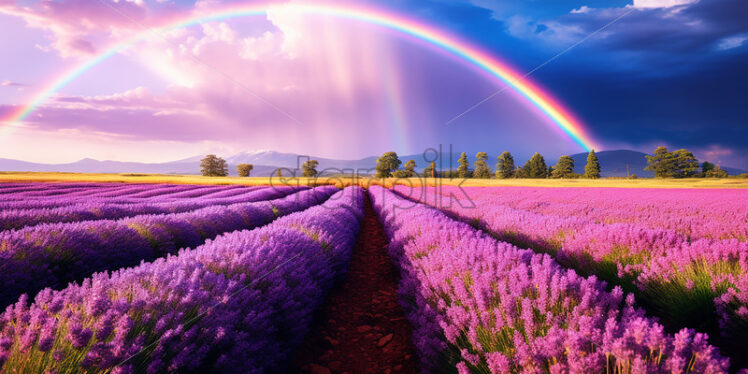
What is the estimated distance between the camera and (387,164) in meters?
72.4

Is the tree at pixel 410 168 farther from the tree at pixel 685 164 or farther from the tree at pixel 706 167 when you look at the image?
the tree at pixel 706 167

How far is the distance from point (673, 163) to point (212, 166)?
10645cm

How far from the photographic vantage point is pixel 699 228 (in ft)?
13.9

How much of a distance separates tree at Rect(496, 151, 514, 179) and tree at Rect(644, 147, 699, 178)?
2555 centimetres

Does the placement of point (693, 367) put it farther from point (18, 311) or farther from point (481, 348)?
point (18, 311)

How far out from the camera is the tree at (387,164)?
71.2 m

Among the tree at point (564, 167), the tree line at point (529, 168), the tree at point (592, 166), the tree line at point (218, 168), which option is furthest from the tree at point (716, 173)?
the tree line at point (218, 168)

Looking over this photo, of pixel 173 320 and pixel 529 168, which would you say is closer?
pixel 173 320

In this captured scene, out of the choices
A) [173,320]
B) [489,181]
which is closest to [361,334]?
[173,320]

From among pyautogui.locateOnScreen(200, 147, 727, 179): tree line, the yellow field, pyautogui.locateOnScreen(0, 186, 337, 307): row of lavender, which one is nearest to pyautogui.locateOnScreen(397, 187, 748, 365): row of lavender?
pyautogui.locateOnScreen(0, 186, 337, 307): row of lavender

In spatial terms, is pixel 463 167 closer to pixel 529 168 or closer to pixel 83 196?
pixel 529 168

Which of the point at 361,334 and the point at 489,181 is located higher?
the point at 489,181

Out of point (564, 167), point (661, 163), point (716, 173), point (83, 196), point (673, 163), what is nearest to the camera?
point (83, 196)

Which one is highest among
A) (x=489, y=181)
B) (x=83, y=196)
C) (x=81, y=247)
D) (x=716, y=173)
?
(x=716, y=173)
